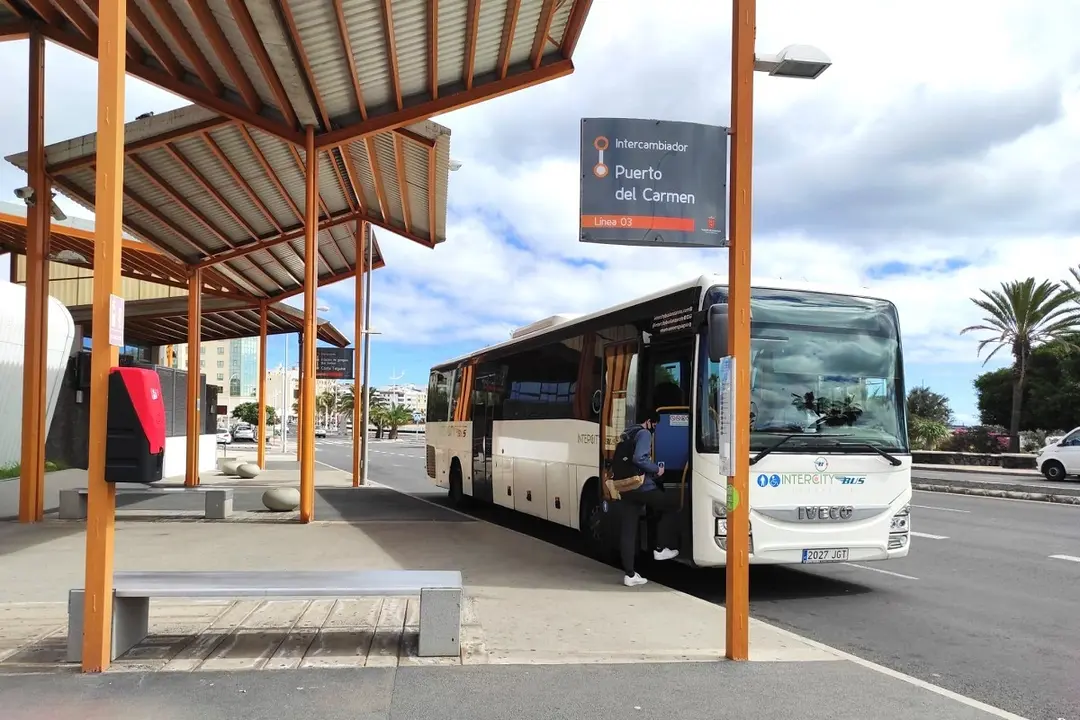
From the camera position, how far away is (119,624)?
19.0ft

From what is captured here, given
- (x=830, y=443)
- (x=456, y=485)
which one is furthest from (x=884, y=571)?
(x=456, y=485)

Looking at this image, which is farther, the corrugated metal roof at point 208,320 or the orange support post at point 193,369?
the corrugated metal roof at point 208,320

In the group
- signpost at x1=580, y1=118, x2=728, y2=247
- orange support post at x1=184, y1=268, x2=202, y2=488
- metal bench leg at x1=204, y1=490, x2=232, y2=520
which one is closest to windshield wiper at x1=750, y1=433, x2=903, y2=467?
signpost at x1=580, y1=118, x2=728, y2=247

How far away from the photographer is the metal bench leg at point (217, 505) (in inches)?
567

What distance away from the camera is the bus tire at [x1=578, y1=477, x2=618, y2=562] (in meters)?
10.3

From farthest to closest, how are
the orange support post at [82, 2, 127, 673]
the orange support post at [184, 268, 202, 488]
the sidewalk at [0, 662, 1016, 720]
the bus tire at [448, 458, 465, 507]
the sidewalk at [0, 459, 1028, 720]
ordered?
the orange support post at [184, 268, 202, 488], the bus tire at [448, 458, 465, 507], the orange support post at [82, 2, 127, 673], the sidewalk at [0, 459, 1028, 720], the sidewalk at [0, 662, 1016, 720]

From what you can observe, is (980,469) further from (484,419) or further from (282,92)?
(282,92)

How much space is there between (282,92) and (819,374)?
848 cm

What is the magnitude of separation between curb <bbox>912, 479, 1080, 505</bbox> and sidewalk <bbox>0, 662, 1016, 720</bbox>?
17037 mm

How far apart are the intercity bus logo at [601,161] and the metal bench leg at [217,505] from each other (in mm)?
10749

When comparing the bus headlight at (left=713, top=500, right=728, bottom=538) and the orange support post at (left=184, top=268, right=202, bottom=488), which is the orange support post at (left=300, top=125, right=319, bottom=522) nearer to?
the bus headlight at (left=713, top=500, right=728, bottom=538)

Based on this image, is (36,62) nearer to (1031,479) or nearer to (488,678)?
(488,678)

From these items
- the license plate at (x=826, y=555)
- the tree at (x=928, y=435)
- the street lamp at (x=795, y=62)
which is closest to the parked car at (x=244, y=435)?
the tree at (x=928, y=435)

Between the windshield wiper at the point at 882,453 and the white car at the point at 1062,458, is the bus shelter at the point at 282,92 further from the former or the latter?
the white car at the point at 1062,458
